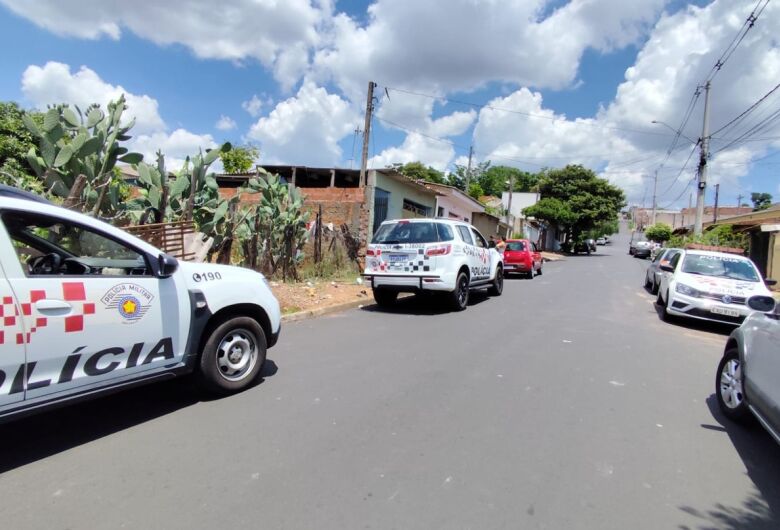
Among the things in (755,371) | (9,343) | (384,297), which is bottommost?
(384,297)

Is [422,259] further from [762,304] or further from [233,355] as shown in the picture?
[762,304]

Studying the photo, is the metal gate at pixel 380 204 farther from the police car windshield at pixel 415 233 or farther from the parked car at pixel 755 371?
the parked car at pixel 755 371

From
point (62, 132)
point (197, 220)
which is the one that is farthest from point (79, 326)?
point (197, 220)

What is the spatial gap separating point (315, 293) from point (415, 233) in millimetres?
2599

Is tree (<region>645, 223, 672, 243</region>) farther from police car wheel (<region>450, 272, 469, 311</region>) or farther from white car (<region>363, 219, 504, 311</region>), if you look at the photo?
white car (<region>363, 219, 504, 311</region>)

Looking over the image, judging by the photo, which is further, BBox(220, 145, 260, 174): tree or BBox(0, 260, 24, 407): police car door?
BBox(220, 145, 260, 174): tree

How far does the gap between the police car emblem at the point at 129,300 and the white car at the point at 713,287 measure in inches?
360

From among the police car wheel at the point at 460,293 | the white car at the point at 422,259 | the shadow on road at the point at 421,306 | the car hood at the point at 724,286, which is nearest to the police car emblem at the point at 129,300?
the white car at the point at 422,259

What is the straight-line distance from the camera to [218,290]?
4.15 meters

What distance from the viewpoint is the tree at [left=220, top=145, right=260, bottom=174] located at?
33281 mm

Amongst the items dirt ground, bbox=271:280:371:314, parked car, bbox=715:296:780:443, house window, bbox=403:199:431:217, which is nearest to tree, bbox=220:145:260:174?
house window, bbox=403:199:431:217

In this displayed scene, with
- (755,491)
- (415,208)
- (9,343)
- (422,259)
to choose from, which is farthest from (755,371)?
(415,208)

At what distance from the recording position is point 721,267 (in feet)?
32.1

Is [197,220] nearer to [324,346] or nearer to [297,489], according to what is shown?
[324,346]
